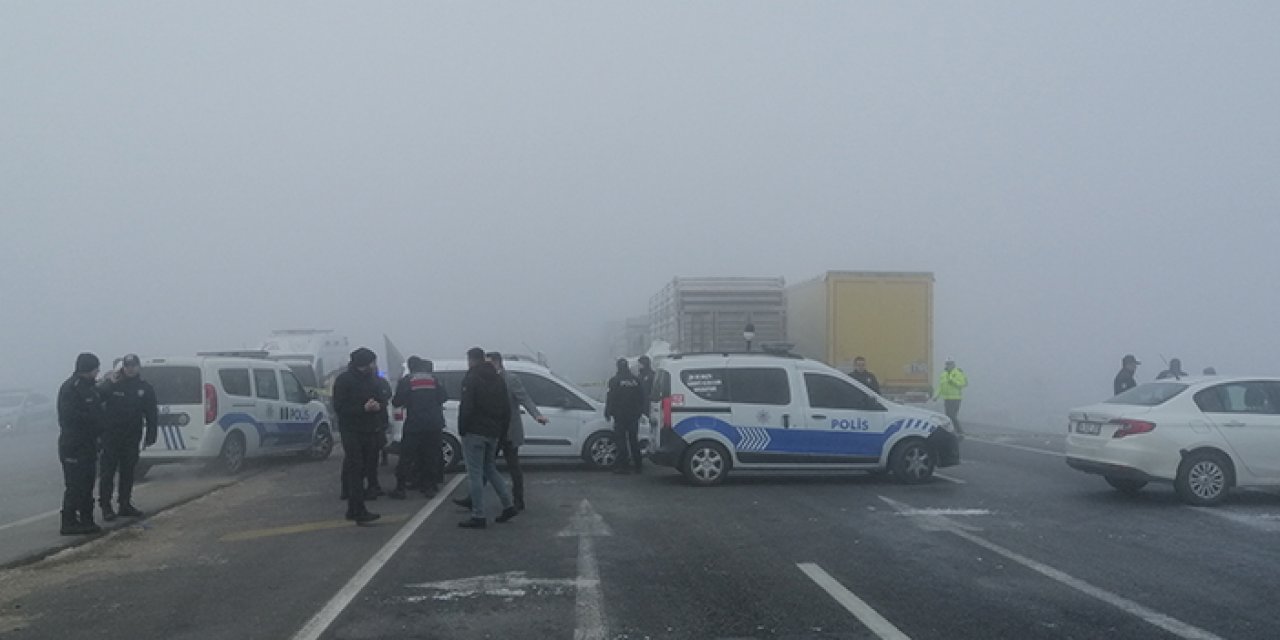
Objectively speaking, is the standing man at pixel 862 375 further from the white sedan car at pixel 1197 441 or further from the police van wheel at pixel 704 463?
the white sedan car at pixel 1197 441

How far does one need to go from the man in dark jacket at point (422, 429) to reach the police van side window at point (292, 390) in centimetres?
593

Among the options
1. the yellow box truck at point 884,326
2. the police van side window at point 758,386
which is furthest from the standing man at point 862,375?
the police van side window at point 758,386

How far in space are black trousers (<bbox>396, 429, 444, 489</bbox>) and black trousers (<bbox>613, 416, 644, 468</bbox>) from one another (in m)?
3.17

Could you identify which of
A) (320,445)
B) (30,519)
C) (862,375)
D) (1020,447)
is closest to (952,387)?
(1020,447)

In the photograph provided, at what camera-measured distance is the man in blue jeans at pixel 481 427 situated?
10.9 metres

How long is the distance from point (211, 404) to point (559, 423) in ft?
17.3

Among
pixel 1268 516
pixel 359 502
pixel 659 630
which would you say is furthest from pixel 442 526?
pixel 1268 516

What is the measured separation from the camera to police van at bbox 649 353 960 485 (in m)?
14.4

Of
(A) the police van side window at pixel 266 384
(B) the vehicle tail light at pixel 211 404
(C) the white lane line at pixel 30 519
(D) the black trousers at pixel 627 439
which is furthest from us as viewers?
(A) the police van side window at pixel 266 384

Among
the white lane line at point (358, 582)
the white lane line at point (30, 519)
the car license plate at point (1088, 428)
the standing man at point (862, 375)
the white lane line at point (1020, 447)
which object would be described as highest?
the standing man at point (862, 375)

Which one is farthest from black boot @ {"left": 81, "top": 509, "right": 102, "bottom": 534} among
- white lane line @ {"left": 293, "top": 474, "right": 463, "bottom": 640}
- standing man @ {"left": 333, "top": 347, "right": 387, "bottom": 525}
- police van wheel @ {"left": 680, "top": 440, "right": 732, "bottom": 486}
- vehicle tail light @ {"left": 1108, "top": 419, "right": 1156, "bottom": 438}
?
vehicle tail light @ {"left": 1108, "top": 419, "right": 1156, "bottom": 438}

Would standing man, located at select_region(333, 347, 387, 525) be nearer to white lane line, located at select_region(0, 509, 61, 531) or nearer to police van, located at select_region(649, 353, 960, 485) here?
white lane line, located at select_region(0, 509, 61, 531)

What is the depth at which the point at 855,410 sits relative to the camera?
578 inches

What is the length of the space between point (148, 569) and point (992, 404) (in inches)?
1537
